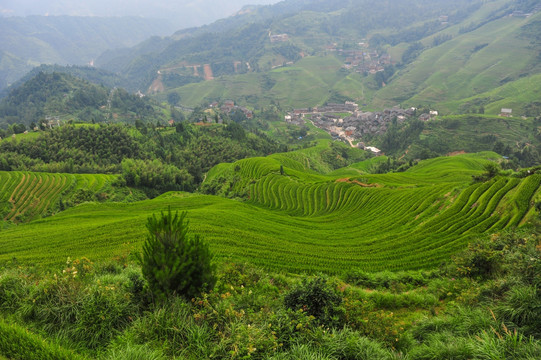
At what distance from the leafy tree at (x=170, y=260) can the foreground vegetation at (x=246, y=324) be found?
1.51 ft

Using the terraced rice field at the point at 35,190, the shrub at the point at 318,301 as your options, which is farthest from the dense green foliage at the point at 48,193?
the shrub at the point at 318,301

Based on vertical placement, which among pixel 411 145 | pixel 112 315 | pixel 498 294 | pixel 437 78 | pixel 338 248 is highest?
pixel 437 78

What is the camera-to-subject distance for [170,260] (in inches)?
346

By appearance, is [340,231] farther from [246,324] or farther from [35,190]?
[35,190]

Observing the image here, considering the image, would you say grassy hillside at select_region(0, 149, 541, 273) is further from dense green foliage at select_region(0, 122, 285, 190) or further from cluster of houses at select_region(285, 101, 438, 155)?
cluster of houses at select_region(285, 101, 438, 155)

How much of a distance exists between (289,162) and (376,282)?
→ 234 feet

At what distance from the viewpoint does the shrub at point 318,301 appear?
30.6 ft

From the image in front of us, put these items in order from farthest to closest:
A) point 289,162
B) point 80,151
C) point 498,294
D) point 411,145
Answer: point 411,145
point 289,162
point 80,151
point 498,294

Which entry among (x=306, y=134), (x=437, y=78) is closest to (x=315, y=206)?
(x=306, y=134)

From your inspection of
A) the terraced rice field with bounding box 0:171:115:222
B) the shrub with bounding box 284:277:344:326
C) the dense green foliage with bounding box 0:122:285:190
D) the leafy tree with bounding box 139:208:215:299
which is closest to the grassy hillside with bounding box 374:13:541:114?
the dense green foliage with bounding box 0:122:285:190

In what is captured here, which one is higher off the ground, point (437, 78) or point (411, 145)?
point (437, 78)

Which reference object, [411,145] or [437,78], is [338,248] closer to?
[411,145]

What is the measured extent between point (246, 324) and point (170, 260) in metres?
3.24

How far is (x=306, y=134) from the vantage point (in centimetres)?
16312
